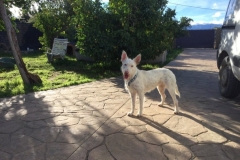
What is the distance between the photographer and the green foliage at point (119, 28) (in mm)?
8672

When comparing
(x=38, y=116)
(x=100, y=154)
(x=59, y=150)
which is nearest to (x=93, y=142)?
(x=100, y=154)

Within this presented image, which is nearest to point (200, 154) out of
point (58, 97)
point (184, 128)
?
point (184, 128)

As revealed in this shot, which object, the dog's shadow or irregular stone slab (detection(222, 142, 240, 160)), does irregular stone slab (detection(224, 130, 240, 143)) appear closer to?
irregular stone slab (detection(222, 142, 240, 160))

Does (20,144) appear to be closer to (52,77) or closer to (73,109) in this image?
(73,109)

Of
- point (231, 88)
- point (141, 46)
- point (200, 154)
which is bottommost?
point (200, 154)

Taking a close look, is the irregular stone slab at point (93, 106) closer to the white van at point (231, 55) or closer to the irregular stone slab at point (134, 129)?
the irregular stone slab at point (134, 129)

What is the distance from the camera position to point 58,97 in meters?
5.84

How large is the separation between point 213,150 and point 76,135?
2245 millimetres

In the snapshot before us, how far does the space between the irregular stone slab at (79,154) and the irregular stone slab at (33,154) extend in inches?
16.8

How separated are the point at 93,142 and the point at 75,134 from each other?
0.46 meters

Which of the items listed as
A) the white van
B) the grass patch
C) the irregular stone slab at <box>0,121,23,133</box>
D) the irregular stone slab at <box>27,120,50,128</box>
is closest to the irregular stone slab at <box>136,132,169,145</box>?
the irregular stone slab at <box>27,120,50,128</box>

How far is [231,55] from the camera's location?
443cm

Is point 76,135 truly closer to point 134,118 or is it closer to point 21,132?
point 21,132

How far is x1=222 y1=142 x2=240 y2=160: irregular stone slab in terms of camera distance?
301 cm
